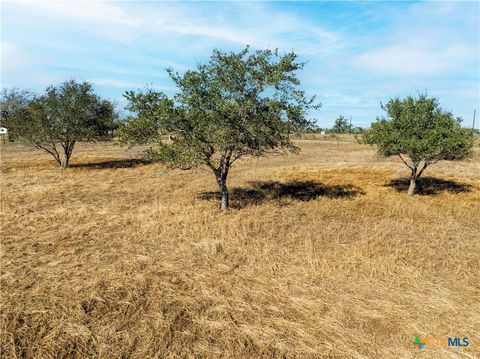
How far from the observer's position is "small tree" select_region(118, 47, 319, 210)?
54.3ft

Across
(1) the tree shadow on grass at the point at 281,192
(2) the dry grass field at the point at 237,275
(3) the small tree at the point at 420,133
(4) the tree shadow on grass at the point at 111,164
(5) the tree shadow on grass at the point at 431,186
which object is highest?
(3) the small tree at the point at 420,133

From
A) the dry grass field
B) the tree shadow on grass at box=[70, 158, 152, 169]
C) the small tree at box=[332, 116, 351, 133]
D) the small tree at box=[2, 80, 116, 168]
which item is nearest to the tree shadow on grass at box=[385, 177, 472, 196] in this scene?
the dry grass field

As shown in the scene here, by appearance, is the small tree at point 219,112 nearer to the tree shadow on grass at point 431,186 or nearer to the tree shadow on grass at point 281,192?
the tree shadow on grass at point 281,192

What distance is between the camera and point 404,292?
10.1 metres

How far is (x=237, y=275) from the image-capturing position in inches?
437

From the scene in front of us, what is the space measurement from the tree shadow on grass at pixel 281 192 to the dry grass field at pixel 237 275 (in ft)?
0.96

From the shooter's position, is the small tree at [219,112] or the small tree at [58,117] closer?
the small tree at [219,112]

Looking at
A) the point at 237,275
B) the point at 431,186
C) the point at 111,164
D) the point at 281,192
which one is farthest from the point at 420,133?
the point at 111,164

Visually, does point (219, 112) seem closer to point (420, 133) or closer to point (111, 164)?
point (420, 133)

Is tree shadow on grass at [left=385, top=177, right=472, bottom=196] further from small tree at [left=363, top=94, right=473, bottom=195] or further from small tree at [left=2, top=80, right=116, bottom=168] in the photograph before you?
small tree at [left=2, top=80, right=116, bottom=168]

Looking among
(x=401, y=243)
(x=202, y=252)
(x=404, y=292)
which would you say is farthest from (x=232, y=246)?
(x=401, y=243)

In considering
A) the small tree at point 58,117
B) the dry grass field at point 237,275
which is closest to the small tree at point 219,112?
the dry grass field at point 237,275

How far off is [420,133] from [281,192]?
34.8 feet

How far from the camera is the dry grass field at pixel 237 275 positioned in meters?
7.72
